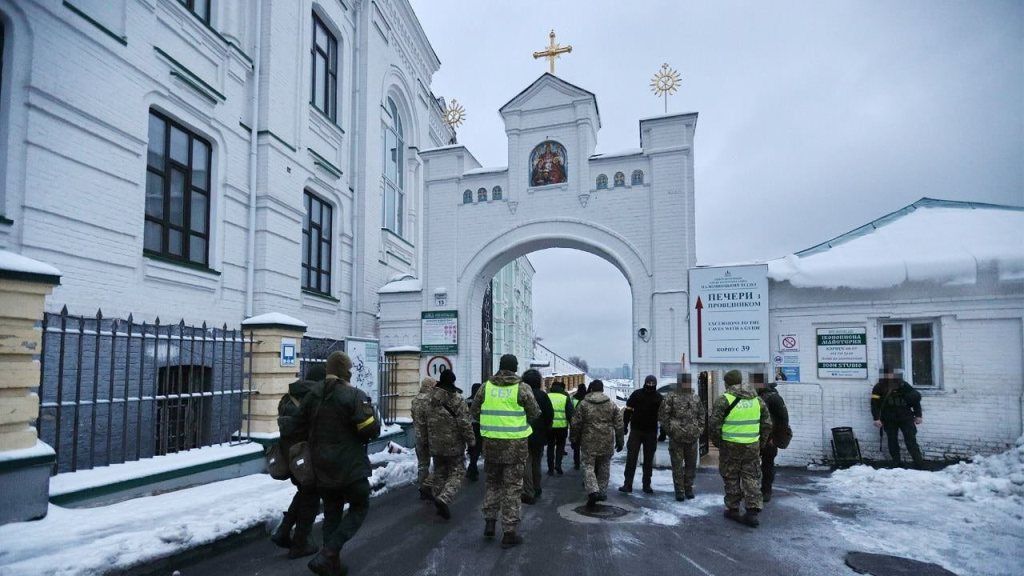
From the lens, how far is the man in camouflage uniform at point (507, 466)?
6.20 meters

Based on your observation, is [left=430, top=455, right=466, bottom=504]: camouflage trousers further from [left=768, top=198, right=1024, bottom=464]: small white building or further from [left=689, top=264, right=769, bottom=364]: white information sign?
[left=768, top=198, right=1024, bottom=464]: small white building

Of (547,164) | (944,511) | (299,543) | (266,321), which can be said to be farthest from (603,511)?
(547,164)

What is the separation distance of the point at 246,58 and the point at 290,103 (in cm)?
145

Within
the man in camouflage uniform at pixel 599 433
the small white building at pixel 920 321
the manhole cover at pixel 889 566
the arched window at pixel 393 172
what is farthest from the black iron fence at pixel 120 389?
the small white building at pixel 920 321

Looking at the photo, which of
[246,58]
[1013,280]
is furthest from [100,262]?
[1013,280]

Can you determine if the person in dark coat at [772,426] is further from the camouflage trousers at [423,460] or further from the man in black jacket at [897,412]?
the camouflage trousers at [423,460]

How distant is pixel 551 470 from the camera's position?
11.1 metres

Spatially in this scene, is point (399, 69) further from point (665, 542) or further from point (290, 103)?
point (665, 542)

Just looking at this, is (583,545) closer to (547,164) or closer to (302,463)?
(302,463)

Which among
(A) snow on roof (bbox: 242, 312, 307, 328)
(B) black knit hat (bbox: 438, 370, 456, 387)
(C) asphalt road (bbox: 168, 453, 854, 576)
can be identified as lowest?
(C) asphalt road (bbox: 168, 453, 854, 576)

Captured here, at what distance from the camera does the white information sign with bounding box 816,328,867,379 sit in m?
11.3

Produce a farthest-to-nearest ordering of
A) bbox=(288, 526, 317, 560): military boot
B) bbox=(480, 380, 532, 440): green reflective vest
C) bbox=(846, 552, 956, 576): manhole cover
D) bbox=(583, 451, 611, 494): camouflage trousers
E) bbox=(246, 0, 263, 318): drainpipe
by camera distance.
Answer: bbox=(246, 0, 263, 318): drainpipe < bbox=(583, 451, 611, 494): camouflage trousers < bbox=(480, 380, 532, 440): green reflective vest < bbox=(288, 526, 317, 560): military boot < bbox=(846, 552, 956, 576): manhole cover

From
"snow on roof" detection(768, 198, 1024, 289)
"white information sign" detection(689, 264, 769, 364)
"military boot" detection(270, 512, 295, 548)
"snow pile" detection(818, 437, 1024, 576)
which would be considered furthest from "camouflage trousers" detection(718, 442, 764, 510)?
"snow on roof" detection(768, 198, 1024, 289)

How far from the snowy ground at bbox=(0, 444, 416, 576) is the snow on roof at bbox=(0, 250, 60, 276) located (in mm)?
2273
